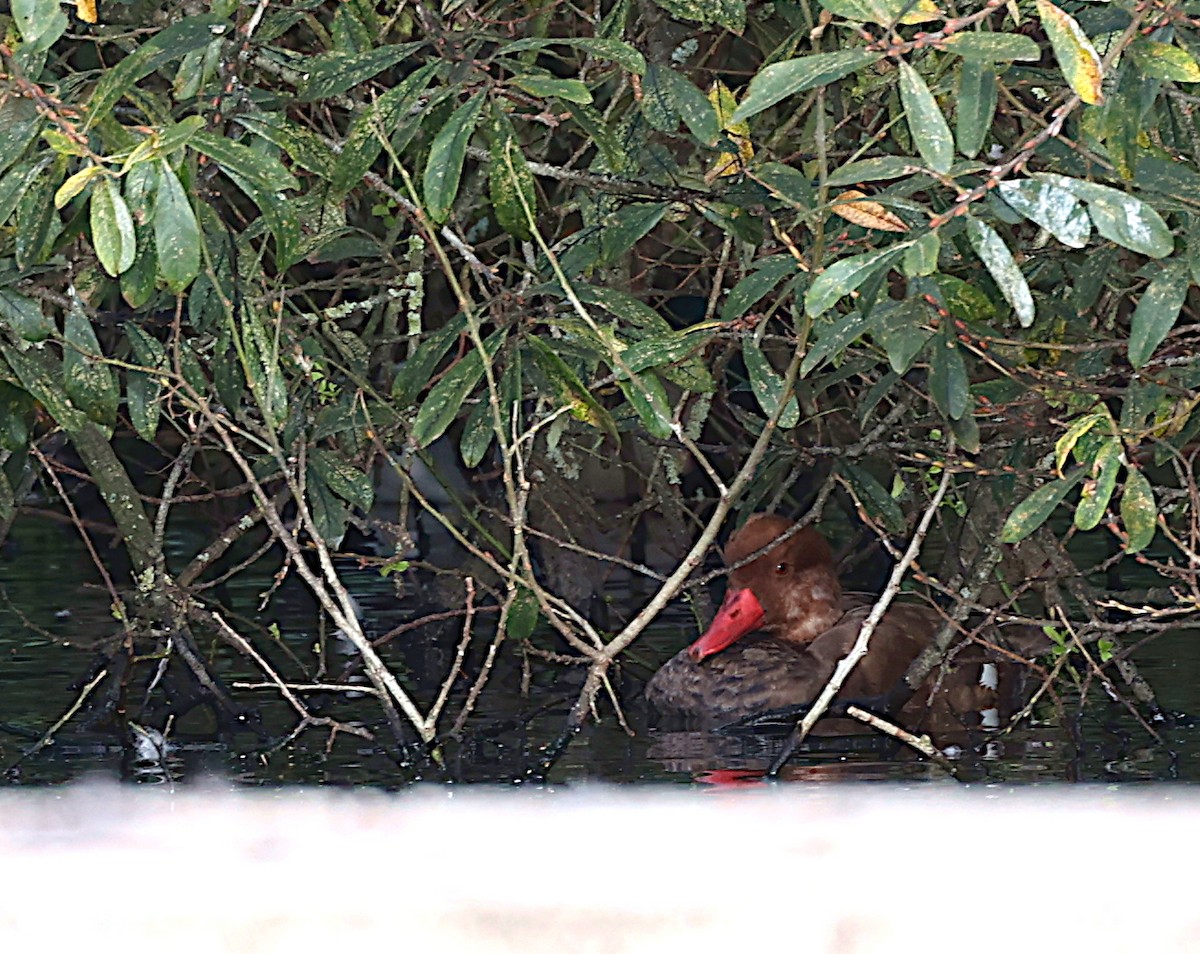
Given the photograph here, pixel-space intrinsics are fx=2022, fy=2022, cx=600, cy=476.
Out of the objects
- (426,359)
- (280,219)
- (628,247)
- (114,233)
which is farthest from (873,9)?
(426,359)

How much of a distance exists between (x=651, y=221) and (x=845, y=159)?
0.78 metres

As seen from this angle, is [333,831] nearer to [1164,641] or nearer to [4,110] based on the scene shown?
[4,110]

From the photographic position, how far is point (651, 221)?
3.79m

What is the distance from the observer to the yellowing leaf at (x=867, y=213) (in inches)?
123

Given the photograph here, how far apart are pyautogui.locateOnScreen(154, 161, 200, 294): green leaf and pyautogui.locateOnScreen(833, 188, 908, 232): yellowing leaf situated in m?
0.99

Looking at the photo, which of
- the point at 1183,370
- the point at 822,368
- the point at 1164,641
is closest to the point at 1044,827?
the point at 1183,370

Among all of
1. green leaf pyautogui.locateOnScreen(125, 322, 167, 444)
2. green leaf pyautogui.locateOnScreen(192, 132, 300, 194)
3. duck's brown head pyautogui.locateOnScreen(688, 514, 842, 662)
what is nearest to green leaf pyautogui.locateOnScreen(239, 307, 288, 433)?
green leaf pyautogui.locateOnScreen(125, 322, 167, 444)

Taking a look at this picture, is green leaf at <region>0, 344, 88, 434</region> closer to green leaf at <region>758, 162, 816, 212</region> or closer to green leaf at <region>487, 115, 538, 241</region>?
green leaf at <region>487, 115, 538, 241</region>

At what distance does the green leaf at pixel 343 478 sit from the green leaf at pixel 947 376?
161 cm

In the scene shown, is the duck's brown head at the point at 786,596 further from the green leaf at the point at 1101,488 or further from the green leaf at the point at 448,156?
the green leaf at the point at 448,156

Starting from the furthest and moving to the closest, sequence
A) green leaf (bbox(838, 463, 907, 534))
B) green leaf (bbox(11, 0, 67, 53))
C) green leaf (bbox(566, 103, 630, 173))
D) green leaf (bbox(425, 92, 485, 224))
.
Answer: green leaf (bbox(838, 463, 907, 534)) < green leaf (bbox(566, 103, 630, 173)) < green leaf (bbox(425, 92, 485, 224)) < green leaf (bbox(11, 0, 67, 53))

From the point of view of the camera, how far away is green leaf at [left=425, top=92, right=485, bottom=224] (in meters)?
3.25

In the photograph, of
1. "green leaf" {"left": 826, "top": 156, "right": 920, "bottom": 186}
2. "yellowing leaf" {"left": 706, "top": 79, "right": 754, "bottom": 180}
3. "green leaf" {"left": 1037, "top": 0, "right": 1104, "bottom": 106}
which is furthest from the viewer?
"yellowing leaf" {"left": 706, "top": 79, "right": 754, "bottom": 180}

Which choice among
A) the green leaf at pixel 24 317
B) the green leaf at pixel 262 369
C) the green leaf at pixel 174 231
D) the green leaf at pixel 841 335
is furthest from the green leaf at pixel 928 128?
the green leaf at pixel 24 317
